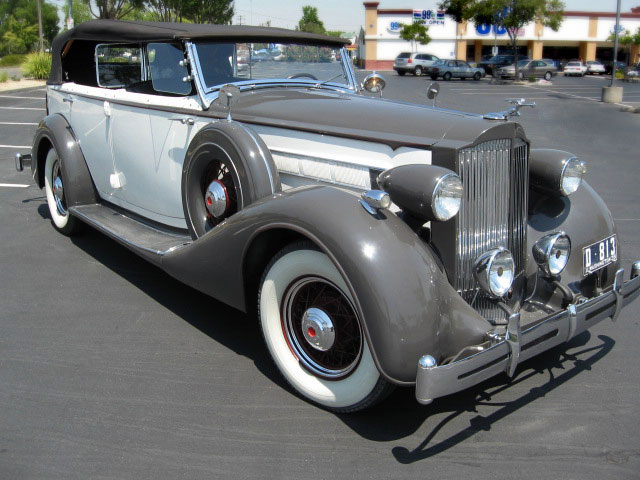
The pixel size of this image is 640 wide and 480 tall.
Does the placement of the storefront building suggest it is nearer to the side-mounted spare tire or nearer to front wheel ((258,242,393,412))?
the side-mounted spare tire

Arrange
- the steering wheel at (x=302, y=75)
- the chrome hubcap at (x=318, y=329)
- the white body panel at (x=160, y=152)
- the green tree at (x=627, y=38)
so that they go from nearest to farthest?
the chrome hubcap at (x=318, y=329), the white body panel at (x=160, y=152), the steering wheel at (x=302, y=75), the green tree at (x=627, y=38)

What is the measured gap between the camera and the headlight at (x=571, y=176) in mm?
3332

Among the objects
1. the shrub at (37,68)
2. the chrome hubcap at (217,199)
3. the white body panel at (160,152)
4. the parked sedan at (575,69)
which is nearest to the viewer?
the white body panel at (160,152)

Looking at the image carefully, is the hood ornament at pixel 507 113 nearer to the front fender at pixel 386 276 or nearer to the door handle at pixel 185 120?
the front fender at pixel 386 276

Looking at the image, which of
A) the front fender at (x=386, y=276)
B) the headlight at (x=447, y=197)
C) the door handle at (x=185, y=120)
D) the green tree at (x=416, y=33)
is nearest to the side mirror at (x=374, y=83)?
the door handle at (x=185, y=120)

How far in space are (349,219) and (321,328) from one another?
546mm

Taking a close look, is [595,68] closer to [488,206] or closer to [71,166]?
[71,166]

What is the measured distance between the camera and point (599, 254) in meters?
3.32

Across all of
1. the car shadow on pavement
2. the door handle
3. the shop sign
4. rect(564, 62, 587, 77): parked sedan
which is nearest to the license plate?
the car shadow on pavement

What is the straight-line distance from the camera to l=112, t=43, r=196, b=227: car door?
4.05 metres

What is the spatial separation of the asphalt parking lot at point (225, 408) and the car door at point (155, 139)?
62 centimetres

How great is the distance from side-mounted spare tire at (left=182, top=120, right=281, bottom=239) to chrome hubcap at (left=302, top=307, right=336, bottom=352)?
0.77 metres

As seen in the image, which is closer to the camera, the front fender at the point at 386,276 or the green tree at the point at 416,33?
the front fender at the point at 386,276

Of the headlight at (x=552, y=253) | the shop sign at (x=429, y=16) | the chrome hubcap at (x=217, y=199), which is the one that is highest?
the shop sign at (x=429, y=16)
